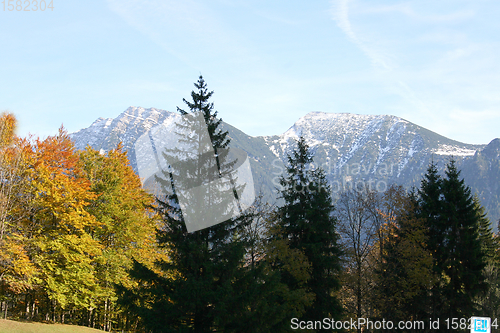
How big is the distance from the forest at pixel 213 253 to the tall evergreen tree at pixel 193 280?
6 cm

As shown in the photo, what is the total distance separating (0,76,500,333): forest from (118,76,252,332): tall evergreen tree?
2.2 inches

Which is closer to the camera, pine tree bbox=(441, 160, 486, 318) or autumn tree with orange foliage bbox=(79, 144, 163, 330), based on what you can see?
autumn tree with orange foliage bbox=(79, 144, 163, 330)

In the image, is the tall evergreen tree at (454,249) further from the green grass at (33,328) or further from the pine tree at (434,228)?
the green grass at (33,328)

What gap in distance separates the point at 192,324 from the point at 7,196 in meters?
13.5

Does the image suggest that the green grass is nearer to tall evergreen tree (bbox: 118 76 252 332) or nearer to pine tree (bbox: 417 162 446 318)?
tall evergreen tree (bbox: 118 76 252 332)

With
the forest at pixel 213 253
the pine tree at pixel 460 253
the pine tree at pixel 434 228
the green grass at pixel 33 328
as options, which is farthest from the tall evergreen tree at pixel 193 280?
the pine tree at pixel 460 253

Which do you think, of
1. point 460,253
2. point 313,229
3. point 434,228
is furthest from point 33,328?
point 460,253

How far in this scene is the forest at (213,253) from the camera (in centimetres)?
1588

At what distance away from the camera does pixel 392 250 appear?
28.8m

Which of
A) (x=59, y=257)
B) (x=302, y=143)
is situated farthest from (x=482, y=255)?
(x=59, y=257)

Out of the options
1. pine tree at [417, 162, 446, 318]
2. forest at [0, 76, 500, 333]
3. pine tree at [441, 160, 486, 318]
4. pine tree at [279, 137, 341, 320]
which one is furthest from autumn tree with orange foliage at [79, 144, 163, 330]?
pine tree at [441, 160, 486, 318]

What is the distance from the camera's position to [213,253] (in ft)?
52.6

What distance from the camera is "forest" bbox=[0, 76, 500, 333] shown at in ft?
52.1

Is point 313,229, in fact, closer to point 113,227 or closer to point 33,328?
point 113,227
